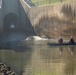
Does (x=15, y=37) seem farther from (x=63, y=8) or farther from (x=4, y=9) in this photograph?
(x=63, y=8)

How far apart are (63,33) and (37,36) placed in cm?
848

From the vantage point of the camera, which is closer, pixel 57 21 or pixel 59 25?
pixel 59 25

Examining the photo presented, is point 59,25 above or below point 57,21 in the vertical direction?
below

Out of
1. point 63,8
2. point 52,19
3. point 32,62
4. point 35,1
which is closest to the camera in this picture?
point 32,62

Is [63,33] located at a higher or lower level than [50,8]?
lower

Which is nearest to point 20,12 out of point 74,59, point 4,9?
point 4,9

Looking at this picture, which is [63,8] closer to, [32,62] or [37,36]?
[37,36]

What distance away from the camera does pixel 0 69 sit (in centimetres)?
2386

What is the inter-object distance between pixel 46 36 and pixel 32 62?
3191 centimetres

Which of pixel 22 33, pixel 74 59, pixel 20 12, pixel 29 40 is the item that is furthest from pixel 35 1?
pixel 74 59

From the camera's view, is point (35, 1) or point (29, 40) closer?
point (29, 40)

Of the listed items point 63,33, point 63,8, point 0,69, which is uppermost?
point 63,8

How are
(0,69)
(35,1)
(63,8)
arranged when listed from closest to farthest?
(0,69) → (63,8) → (35,1)

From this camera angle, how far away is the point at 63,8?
5631 cm
